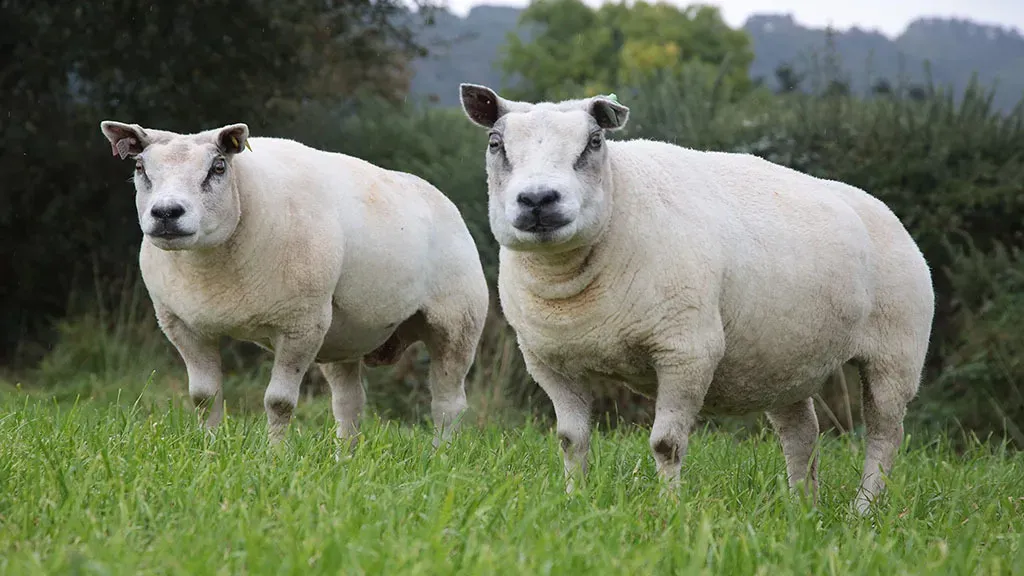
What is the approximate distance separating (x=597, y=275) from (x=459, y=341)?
2.35m

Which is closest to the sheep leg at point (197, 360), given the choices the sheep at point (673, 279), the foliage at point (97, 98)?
the sheep at point (673, 279)

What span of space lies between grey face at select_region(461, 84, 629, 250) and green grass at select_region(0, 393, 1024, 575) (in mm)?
979

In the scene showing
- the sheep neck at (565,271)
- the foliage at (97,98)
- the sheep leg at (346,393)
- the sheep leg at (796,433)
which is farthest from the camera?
the foliage at (97,98)

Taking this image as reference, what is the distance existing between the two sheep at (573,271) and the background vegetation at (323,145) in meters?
3.37

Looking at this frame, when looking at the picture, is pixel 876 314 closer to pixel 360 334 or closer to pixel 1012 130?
pixel 360 334

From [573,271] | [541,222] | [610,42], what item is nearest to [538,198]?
[541,222]

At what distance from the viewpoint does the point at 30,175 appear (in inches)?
491

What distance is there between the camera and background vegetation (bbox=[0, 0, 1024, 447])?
10.8 meters

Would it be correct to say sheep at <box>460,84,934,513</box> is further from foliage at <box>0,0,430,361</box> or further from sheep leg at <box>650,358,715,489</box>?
foliage at <box>0,0,430,361</box>

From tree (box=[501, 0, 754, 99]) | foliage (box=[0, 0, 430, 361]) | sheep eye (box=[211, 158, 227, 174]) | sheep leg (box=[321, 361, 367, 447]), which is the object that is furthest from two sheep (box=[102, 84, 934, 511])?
tree (box=[501, 0, 754, 99])

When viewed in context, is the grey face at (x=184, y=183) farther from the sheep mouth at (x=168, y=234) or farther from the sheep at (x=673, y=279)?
the sheep at (x=673, y=279)

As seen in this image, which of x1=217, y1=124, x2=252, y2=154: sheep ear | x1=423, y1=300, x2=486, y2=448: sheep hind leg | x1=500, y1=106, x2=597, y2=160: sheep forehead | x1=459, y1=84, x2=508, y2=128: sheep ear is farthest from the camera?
x1=423, y1=300, x2=486, y2=448: sheep hind leg

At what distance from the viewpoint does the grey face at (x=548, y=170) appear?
4.80m

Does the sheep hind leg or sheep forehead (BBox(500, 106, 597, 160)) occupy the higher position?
sheep forehead (BBox(500, 106, 597, 160))
